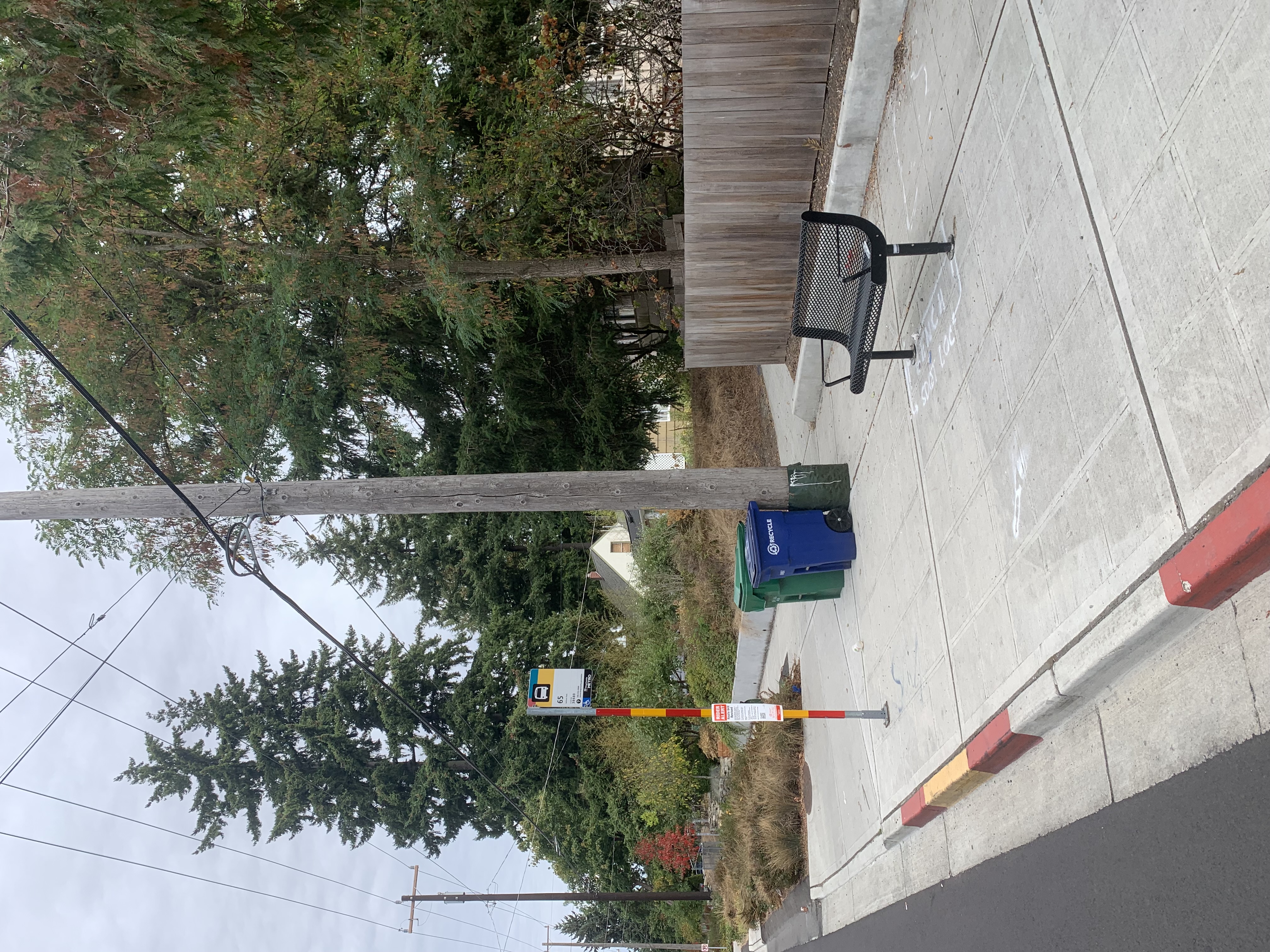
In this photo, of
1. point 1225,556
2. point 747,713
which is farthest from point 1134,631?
point 747,713

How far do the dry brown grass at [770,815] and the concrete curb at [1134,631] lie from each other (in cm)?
635

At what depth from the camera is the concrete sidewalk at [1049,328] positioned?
119 inches

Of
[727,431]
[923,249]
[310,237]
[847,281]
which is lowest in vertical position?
[923,249]

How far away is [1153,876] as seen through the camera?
12.4 feet

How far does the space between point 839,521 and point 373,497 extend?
439 cm

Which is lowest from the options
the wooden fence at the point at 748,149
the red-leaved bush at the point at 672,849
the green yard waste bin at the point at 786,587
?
the red-leaved bush at the point at 672,849

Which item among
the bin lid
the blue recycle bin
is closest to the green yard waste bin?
the bin lid

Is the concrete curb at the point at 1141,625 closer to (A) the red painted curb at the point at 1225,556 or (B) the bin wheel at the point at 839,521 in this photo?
(A) the red painted curb at the point at 1225,556

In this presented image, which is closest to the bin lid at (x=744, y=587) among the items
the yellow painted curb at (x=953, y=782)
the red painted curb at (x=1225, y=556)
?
the yellow painted curb at (x=953, y=782)

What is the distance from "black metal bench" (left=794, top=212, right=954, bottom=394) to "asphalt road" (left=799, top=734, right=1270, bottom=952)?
3.06 m

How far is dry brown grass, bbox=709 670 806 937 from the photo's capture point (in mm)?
11531

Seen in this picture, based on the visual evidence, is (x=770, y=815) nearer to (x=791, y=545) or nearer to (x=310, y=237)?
(x=791, y=545)

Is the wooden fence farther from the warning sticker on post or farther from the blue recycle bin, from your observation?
the warning sticker on post

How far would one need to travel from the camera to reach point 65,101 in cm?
882
